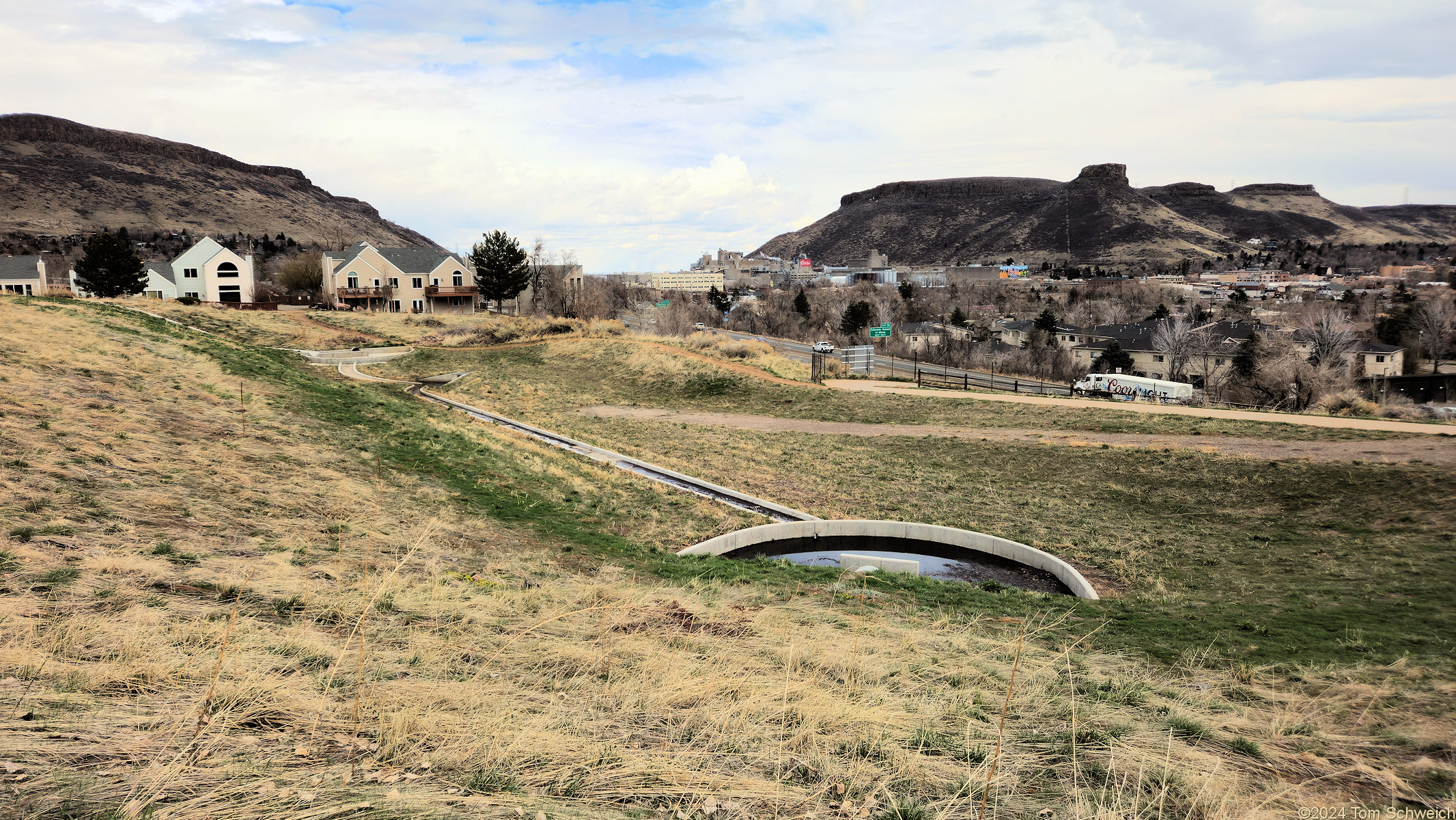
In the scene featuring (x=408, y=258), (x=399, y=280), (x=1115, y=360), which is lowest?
(x=1115, y=360)

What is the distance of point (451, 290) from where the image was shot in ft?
218

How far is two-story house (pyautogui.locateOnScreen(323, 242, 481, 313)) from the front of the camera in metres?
62.2

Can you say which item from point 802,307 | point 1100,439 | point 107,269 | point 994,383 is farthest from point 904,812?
point 802,307

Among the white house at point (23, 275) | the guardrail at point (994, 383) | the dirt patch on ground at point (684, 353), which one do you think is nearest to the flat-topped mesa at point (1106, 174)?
the guardrail at point (994, 383)

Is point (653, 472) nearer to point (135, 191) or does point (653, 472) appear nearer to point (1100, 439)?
point (1100, 439)

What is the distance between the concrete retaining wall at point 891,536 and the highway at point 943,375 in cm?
2534

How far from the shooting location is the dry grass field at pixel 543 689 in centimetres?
383

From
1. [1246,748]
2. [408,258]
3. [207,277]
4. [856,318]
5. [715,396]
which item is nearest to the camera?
[1246,748]

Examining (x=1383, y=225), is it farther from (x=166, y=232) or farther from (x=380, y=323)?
(x=166, y=232)

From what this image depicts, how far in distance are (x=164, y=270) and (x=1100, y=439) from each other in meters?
77.3

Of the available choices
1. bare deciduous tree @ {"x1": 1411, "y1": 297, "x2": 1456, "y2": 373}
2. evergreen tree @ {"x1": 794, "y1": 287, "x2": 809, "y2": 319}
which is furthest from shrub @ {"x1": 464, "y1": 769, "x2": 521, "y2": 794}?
evergreen tree @ {"x1": 794, "y1": 287, "x2": 809, "y2": 319}

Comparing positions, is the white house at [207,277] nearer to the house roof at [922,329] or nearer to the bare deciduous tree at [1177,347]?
the house roof at [922,329]

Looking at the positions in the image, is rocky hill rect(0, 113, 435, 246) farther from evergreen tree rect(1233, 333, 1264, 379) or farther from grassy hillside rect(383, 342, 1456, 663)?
evergreen tree rect(1233, 333, 1264, 379)

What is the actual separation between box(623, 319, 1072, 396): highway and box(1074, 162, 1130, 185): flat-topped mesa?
343ft
